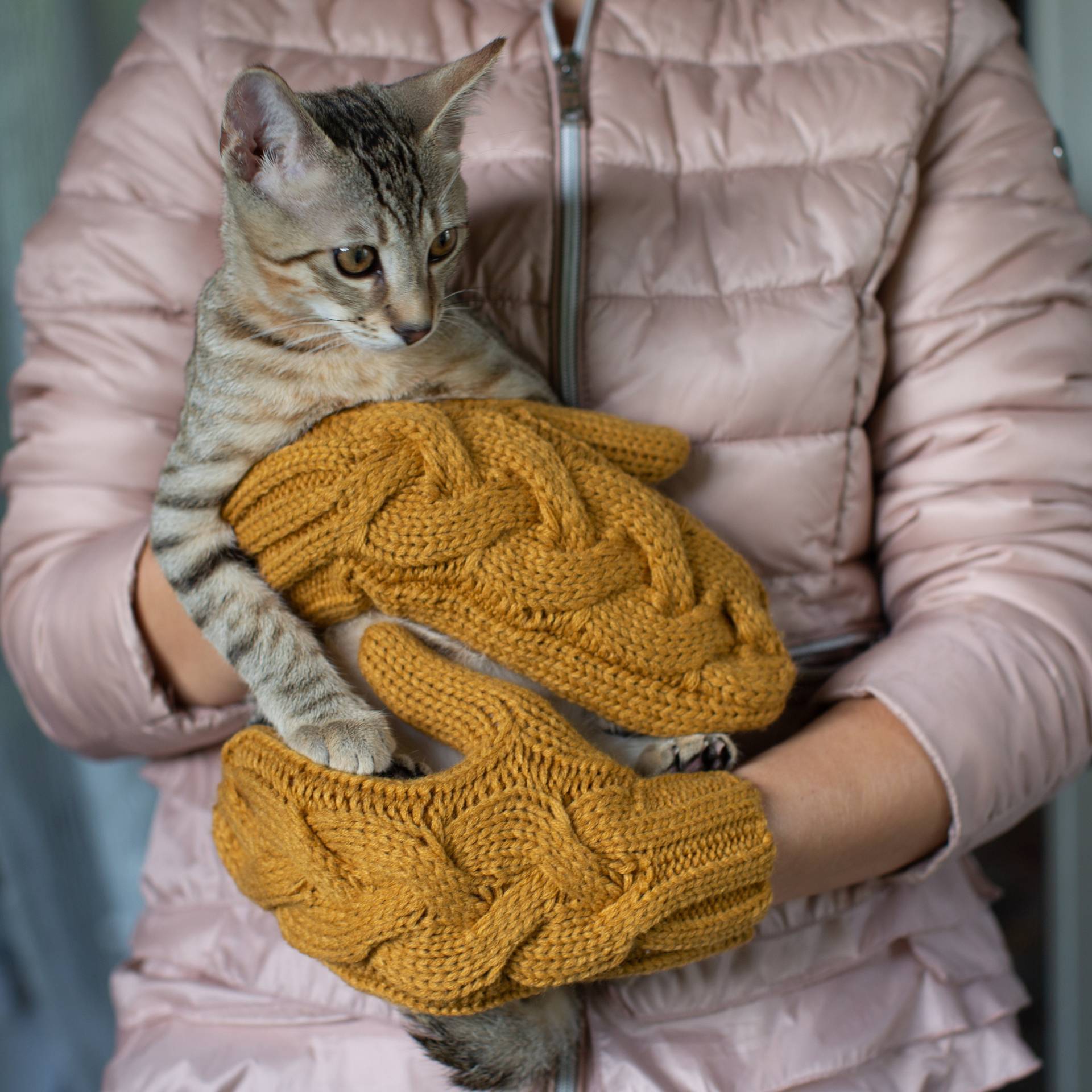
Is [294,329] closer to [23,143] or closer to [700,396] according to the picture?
[700,396]

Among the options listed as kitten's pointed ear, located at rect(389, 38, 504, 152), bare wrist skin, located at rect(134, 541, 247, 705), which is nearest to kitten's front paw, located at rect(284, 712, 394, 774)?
bare wrist skin, located at rect(134, 541, 247, 705)

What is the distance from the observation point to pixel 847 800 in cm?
79

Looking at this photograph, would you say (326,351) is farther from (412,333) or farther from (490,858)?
(490,858)

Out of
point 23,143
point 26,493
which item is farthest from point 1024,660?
point 23,143

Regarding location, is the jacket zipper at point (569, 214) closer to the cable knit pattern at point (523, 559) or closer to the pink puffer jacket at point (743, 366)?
the pink puffer jacket at point (743, 366)

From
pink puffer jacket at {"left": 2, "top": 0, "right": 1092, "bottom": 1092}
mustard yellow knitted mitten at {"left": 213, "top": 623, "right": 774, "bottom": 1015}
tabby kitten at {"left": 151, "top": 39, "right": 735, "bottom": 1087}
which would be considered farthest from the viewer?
pink puffer jacket at {"left": 2, "top": 0, "right": 1092, "bottom": 1092}

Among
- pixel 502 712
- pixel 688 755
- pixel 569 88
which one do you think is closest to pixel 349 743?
pixel 502 712

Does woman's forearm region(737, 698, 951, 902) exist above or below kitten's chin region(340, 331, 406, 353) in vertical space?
below

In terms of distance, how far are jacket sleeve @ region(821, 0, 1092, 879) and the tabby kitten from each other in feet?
0.81

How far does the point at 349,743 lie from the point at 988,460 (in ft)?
2.21

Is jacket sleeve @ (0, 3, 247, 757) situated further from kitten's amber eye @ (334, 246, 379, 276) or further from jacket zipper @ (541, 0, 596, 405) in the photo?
jacket zipper @ (541, 0, 596, 405)

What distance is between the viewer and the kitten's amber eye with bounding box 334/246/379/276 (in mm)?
778

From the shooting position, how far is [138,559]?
871mm

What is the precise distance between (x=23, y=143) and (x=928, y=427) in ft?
4.00
